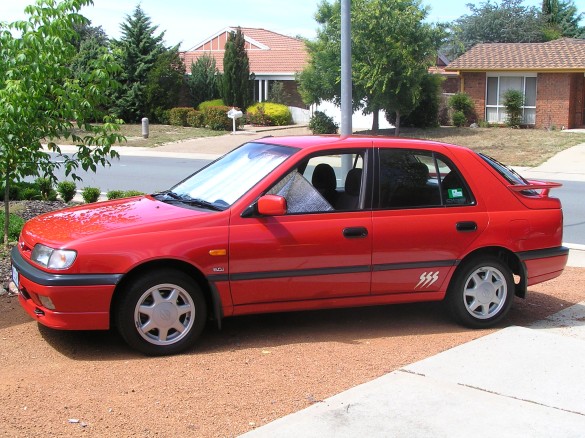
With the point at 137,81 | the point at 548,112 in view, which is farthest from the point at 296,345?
the point at 137,81

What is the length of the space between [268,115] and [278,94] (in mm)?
3233

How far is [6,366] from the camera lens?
17.1 feet

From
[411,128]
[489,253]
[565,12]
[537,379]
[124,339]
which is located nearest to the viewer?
[537,379]

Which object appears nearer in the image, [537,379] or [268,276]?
[537,379]

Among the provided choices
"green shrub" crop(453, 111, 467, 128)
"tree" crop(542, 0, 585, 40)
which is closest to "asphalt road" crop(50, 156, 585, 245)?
"green shrub" crop(453, 111, 467, 128)

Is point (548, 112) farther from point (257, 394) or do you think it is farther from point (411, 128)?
point (257, 394)

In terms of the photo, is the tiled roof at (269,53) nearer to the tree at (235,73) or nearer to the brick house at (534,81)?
the tree at (235,73)

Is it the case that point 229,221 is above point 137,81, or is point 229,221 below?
below

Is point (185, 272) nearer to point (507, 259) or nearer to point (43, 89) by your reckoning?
point (507, 259)

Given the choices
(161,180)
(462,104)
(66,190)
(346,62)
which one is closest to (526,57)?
(462,104)

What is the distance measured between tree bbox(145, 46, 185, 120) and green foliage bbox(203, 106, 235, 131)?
3.92m

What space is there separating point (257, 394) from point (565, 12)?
233 ft

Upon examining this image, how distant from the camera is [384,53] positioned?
96.1 feet

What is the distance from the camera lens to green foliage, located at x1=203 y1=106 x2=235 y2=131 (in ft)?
122
